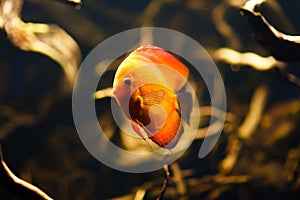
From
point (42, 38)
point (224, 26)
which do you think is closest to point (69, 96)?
point (42, 38)

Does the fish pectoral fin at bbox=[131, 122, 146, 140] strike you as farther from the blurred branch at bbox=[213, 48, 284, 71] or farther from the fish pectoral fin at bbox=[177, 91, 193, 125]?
the blurred branch at bbox=[213, 48, 284, 71]

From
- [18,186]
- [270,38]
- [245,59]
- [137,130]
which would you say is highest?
[270,38]

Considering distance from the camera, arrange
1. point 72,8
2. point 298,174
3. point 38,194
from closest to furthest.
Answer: point 38,194, point 72,8, point 298,174

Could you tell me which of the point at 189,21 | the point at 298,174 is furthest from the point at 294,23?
the point at 298,174

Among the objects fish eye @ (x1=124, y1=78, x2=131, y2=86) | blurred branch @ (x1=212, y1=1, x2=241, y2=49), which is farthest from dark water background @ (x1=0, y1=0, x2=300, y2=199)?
fish eye @ (x1=124, y1=78, x2=131, y2=86)

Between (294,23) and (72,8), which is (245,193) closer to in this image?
(294,23)

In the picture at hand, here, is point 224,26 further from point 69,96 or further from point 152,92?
point 69,96

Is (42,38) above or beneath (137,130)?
above
